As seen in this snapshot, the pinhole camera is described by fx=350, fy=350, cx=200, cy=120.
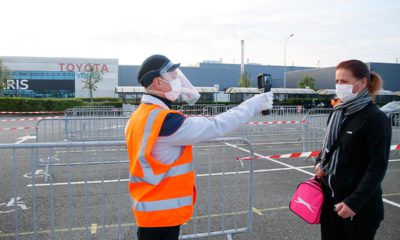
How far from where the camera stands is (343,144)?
8.57 feet

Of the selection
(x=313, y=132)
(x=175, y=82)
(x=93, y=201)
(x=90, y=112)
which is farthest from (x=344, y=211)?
(x=90, y=112)

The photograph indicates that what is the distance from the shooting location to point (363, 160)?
100 inches

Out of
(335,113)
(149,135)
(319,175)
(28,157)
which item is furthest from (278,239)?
(28,157)

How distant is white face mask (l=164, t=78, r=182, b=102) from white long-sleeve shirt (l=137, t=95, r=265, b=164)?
79 mm

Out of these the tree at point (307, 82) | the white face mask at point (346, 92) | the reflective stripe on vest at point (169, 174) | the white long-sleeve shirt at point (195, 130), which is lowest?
the reflective stripe on vest at point (169, 174)

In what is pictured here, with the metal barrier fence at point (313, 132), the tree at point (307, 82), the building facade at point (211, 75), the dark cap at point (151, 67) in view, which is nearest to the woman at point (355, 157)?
the dark cap at point (151, 67)

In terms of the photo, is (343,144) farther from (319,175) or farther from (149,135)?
Answer: (149,135)

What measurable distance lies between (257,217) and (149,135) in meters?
3.42

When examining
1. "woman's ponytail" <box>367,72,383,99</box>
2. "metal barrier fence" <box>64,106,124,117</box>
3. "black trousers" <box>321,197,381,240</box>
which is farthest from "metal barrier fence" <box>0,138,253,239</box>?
"metal barrier fence" <box>64,106,124,117</box>

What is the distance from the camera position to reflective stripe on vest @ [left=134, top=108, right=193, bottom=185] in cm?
210

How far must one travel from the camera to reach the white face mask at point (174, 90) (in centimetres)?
228

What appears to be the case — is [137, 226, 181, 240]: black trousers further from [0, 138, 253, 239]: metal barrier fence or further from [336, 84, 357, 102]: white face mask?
[336, 84, 357, 102]: white face mask

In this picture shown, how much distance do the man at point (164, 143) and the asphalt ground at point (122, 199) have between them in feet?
5.38

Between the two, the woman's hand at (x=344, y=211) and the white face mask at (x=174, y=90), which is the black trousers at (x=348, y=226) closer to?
the woman's hand at (x=344, y=211)
